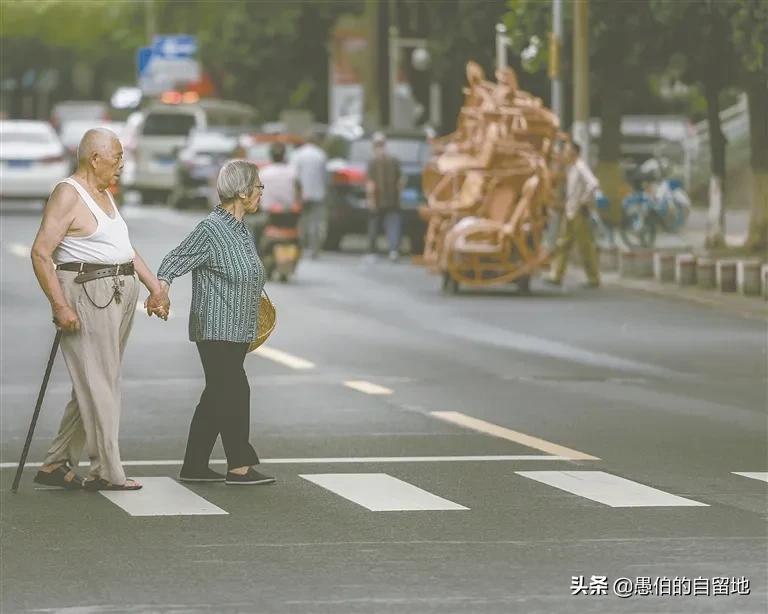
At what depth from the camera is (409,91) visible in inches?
2180

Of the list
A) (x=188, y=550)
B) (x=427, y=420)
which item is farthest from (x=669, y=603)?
(x=427, y=420)

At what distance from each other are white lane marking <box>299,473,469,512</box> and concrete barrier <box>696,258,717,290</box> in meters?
16.3

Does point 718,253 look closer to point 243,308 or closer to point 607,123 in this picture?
point 607,123

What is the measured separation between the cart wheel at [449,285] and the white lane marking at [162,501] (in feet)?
54.0

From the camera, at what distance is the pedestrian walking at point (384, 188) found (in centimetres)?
3366

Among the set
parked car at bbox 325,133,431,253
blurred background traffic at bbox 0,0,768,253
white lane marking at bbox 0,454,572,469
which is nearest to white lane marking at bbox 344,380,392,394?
white lane marking at bbox 0,454,572,469

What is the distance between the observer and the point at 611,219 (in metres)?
41.0

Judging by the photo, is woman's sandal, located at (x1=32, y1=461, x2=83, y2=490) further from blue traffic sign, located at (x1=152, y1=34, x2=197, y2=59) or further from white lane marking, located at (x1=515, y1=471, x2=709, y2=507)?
blue traffic sign, located at (x1=152, y1=34, x2=197, y2=59)

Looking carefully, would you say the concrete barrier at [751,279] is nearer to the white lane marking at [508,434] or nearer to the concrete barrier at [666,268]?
the concrete barrier at [666,268]

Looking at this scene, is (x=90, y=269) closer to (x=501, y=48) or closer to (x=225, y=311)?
(x=225, y=311)

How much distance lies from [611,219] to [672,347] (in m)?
20.2

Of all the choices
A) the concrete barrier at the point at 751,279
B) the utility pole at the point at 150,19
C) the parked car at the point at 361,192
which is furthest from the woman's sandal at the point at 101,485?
the utility pole at the point at 150,19

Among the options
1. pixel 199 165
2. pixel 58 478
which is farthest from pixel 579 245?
pixel 199 165

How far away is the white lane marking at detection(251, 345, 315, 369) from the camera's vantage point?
18734mm
